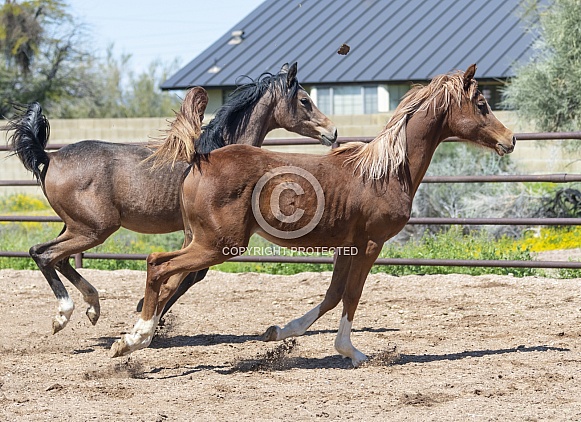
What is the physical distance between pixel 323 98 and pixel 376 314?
18296 mm

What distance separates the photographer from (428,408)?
13.3 ft

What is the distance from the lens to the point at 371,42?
81.0 feet

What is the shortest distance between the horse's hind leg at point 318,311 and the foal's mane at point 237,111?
4.14 ft

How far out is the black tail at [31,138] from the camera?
19.7 feet

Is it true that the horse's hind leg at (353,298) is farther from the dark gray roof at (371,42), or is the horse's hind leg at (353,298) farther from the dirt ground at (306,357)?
the dark gray roof at (371,42)

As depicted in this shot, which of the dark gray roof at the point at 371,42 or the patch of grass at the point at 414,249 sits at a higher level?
the dark gray roof at the point at 371,42

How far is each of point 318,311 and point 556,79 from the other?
10276 millimetres

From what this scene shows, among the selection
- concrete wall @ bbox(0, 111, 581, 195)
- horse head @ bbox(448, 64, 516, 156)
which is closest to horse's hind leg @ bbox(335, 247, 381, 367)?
horse head @ bbox(448, 64, 516, 156)

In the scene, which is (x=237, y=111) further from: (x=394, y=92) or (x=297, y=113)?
(x=394, y=92)

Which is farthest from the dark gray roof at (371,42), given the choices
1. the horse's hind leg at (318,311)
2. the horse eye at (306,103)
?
the horse's hind leg at (318,311)

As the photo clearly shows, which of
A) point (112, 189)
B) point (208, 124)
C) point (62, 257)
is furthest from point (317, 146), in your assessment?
point (62, 257)

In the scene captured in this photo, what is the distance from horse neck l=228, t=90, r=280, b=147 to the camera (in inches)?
239

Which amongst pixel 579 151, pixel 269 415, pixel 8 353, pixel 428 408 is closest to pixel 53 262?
pixel 8 353

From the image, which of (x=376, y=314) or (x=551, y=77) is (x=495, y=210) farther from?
(x=376, y=314)
